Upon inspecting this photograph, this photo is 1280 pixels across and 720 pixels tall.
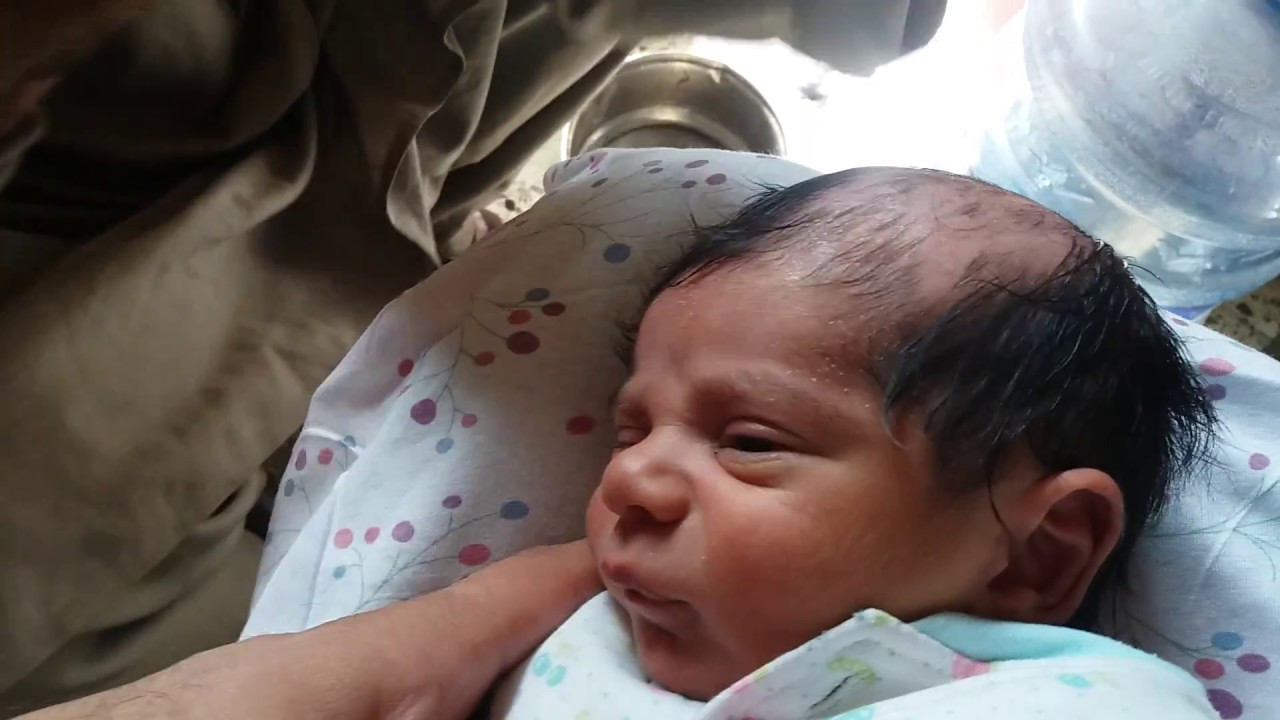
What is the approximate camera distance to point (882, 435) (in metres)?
0.54

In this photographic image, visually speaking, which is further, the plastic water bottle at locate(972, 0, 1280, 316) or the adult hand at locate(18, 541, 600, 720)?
the plastic water bottle at locate(972, 0, 1280, 316)

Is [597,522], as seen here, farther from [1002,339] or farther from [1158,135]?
[1158,135]

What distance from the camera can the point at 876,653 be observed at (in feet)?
1.72

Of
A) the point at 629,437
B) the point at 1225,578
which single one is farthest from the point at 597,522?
the point at 1225,578

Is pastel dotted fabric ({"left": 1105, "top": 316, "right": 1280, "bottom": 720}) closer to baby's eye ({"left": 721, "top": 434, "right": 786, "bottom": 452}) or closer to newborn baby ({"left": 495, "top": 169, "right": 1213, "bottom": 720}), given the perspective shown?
newborn baby ({"left": 495, "top": 169, "right": 1213, "bottom": 720})

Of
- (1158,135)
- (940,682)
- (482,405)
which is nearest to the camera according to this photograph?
(940,682)

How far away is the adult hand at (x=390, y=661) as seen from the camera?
0.53m

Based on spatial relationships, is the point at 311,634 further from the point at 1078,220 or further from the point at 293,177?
the point at 1078,220

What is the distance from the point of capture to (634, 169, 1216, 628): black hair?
1.80ft

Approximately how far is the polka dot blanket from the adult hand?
7cm

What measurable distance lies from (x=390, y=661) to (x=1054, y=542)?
0.37 meters

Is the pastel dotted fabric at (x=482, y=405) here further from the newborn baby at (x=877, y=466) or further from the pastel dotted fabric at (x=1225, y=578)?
the pastel dotted fabric at (x=1225, y=578)

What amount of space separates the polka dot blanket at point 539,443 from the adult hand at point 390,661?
0.22ft

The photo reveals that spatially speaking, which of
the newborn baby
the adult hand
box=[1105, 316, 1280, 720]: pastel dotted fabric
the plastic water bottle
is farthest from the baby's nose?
the plastic water bottle
